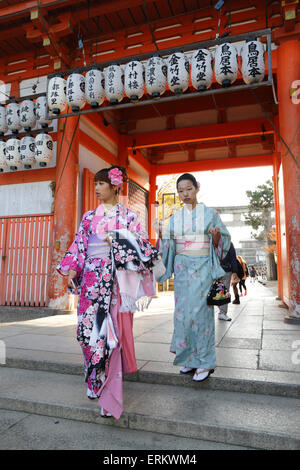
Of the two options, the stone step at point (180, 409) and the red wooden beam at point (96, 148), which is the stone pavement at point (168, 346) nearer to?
the stone step at point (180, 409)

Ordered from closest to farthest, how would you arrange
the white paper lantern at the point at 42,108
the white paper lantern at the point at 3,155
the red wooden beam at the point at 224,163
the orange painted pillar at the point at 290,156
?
the orange painted pillar at the point at 290,156, the white paper lantern at the point at 42,108, the white paper lantern at the point at 3,155, the red wooden beam at the point at 224,163

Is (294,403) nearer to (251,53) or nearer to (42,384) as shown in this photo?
(42,384)

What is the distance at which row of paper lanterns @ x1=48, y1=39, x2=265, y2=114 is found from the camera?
5051mm

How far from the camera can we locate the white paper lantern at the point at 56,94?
19.5 ft

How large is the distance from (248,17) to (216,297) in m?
6.26

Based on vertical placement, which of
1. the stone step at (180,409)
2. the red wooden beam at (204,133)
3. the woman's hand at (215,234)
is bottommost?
the stone step at (180,409)

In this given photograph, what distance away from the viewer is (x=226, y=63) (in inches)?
200

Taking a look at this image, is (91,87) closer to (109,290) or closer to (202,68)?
(202,68)

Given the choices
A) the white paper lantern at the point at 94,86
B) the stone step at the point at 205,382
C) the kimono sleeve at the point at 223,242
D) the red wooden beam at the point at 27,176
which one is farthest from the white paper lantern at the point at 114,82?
the stone step at the point at 205,382

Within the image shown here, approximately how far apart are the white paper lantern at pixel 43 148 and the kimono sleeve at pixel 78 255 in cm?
457

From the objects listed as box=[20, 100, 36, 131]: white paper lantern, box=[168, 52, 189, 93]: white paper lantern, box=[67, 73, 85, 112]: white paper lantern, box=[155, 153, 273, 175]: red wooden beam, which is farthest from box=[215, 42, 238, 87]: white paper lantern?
box=[155, 153, 273, 175]: red wooden beam

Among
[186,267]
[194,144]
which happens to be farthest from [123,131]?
[186,267]

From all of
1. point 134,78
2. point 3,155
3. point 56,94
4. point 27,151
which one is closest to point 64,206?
point 27,151

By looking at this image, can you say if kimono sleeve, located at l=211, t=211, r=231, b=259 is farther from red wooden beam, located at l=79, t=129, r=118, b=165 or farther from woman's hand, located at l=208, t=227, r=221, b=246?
red wooden beam, located at l=79, t=129, r=118, b=165
